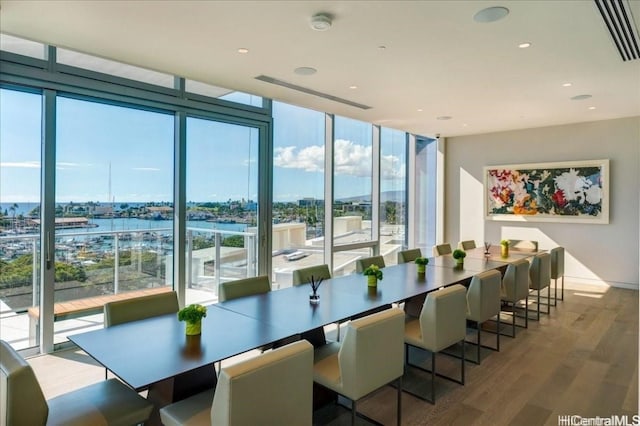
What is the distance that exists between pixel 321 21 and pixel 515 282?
345 centimetres

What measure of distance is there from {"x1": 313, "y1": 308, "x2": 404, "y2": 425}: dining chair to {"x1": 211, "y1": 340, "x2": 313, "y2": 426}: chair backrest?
393 mm

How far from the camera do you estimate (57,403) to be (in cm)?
204

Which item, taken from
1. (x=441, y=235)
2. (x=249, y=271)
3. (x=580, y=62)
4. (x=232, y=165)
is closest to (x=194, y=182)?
(x=232, y=165)

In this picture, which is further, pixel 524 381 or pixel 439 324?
pixel 524 381

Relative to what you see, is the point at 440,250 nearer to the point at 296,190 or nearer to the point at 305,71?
the point at 296,190

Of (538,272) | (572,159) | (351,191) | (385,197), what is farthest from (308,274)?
(572,159)

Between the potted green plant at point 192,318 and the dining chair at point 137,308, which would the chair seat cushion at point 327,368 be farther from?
the dining chair at point 137,308

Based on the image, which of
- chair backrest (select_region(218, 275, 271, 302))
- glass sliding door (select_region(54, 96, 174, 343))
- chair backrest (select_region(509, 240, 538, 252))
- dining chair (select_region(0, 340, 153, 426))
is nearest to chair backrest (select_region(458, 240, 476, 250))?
chair backrest (select_region(509, 240, 538, 252))

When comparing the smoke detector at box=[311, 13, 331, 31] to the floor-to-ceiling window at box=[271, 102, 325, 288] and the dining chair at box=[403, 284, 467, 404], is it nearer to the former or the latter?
the dining chair at box=[403, 284, 467, 404]

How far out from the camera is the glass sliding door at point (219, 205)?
16.0ft

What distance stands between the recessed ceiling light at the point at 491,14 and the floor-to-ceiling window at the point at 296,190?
3.43 meters

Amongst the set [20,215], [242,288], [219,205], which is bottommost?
[242,288]

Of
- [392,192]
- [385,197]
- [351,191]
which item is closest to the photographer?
[351,191]

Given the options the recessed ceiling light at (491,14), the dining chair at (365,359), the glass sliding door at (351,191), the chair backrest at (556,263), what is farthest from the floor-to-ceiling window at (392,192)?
the dining chair at (365,359)
